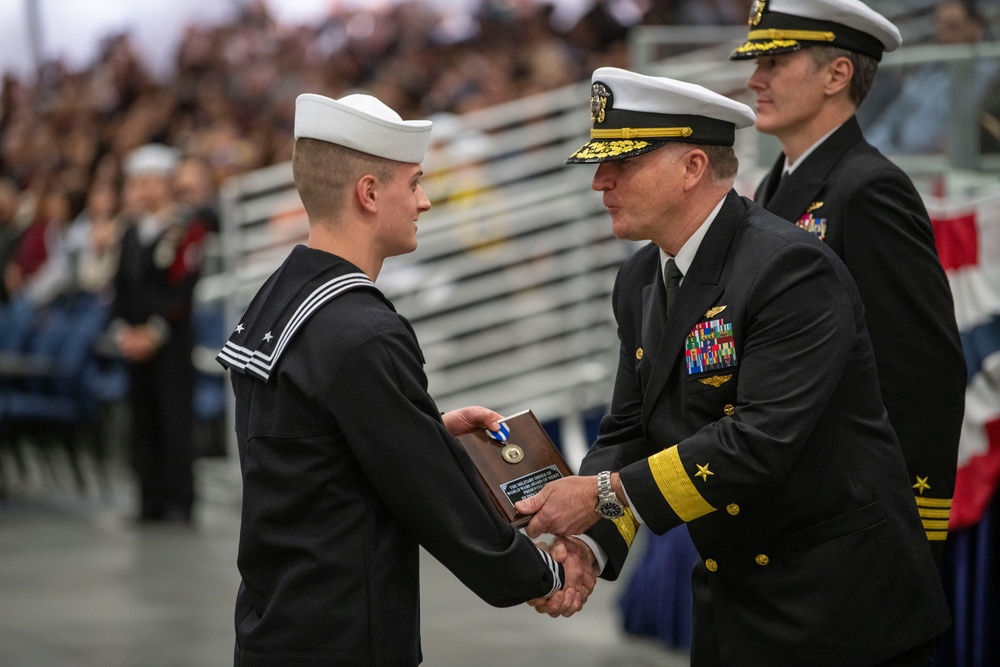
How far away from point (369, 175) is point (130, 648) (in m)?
3.57

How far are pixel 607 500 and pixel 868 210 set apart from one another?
0.84 m

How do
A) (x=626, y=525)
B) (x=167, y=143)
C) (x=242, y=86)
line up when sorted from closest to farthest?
(x=626, y=525), (x=167, y=143), (x=242, y=86)

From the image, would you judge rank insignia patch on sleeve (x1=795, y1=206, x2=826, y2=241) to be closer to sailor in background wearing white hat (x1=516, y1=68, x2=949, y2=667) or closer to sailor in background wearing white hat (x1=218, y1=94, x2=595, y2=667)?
sailor in background wearing white hat (x1=516, y1=68, x2=949, y2=667)

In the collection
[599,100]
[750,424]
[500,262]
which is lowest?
[750,424]

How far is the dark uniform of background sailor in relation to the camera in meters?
7.77

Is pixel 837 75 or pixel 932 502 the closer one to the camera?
pixel 932 502

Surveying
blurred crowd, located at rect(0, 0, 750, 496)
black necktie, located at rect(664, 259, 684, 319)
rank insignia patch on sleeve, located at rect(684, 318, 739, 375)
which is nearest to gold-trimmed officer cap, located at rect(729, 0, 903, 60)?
black necktie, located at rect(664, 259, 684, 319)

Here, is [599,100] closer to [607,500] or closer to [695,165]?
[695,165]

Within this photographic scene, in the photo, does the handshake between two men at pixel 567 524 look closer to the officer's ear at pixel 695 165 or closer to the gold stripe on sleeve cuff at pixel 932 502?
the officer's ear at pixel 695 165

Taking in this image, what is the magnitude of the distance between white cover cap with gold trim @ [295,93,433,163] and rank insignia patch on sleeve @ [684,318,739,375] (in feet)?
1.94

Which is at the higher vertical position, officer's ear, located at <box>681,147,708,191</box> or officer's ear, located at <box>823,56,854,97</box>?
officer's ear, located at <box>823,56,854,97</box>

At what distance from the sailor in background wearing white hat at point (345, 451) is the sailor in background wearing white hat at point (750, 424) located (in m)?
0.34

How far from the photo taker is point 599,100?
8.99 feet

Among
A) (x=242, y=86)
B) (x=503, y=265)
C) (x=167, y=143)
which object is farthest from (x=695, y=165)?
(x=242, y=86)
